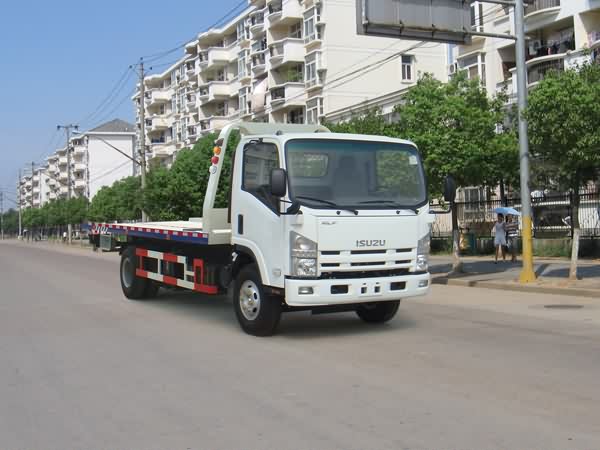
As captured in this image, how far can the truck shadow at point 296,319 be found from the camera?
34.5 ft

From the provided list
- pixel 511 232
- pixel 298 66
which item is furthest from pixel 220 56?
pixel 511 232

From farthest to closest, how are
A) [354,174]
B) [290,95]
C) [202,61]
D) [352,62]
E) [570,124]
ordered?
1. [202,61]
2. [290,95]
3. [352,62]
4. [570,124]
5. [354,174]

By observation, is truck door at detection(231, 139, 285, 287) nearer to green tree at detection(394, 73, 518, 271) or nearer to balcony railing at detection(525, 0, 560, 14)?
green tree at detection(394, 73, 518, 271)

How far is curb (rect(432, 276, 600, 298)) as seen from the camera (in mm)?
14869

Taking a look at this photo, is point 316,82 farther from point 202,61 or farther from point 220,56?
point 202,61

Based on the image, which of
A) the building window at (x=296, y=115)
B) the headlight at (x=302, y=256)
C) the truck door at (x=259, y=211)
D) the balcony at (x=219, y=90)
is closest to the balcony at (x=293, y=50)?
the building window at (x=296, y=115)

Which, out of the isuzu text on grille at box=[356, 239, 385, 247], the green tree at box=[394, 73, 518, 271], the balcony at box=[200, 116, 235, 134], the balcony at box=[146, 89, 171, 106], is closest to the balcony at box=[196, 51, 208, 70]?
the balcony at box=[200, 116, 235, 134]

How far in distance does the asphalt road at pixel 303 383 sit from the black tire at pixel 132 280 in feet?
8.33

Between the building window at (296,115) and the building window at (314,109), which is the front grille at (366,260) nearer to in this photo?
the building window at (314,109)

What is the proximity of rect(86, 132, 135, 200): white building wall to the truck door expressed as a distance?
4738 inches

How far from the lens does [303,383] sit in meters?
7.14

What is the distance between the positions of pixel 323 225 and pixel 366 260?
779mm

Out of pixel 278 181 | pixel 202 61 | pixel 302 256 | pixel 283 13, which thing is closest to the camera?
pixel 278 181

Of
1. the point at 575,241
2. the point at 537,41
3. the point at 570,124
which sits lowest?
the point at 575,241
